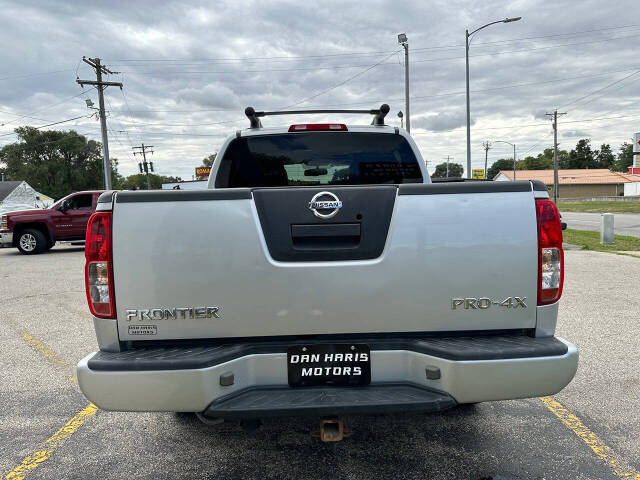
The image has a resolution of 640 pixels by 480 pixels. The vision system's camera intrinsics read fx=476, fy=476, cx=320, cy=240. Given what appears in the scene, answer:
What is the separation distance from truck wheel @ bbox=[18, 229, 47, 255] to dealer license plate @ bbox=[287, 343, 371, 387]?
15443 mm

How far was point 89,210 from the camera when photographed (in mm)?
15289

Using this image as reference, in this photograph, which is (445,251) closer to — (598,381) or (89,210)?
(598,381)

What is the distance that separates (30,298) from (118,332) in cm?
698

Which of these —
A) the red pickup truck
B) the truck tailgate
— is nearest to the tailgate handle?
the truck tailgate

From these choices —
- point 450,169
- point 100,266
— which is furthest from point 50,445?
point 450,169

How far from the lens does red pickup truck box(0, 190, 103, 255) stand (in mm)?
14938

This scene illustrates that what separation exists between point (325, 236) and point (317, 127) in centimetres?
164

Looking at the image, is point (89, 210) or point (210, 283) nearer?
point (210, 283)

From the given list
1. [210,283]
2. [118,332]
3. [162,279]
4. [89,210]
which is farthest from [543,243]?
[89,210]

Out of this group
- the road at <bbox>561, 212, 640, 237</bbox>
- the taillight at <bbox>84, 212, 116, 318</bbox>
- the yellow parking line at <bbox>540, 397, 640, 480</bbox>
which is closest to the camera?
the taillight at <bbox>84, 212, 116, 318</bbox>

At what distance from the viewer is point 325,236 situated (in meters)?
2.26

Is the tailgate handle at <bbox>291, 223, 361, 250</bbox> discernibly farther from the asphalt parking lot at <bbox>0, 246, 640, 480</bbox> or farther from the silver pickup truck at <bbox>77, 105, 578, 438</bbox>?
the asphalt parking lot at <bbox>0, 246, 640, 480</bbox>

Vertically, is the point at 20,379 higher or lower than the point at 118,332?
lower

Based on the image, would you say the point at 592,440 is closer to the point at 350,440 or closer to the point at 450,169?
the point at 350,440
